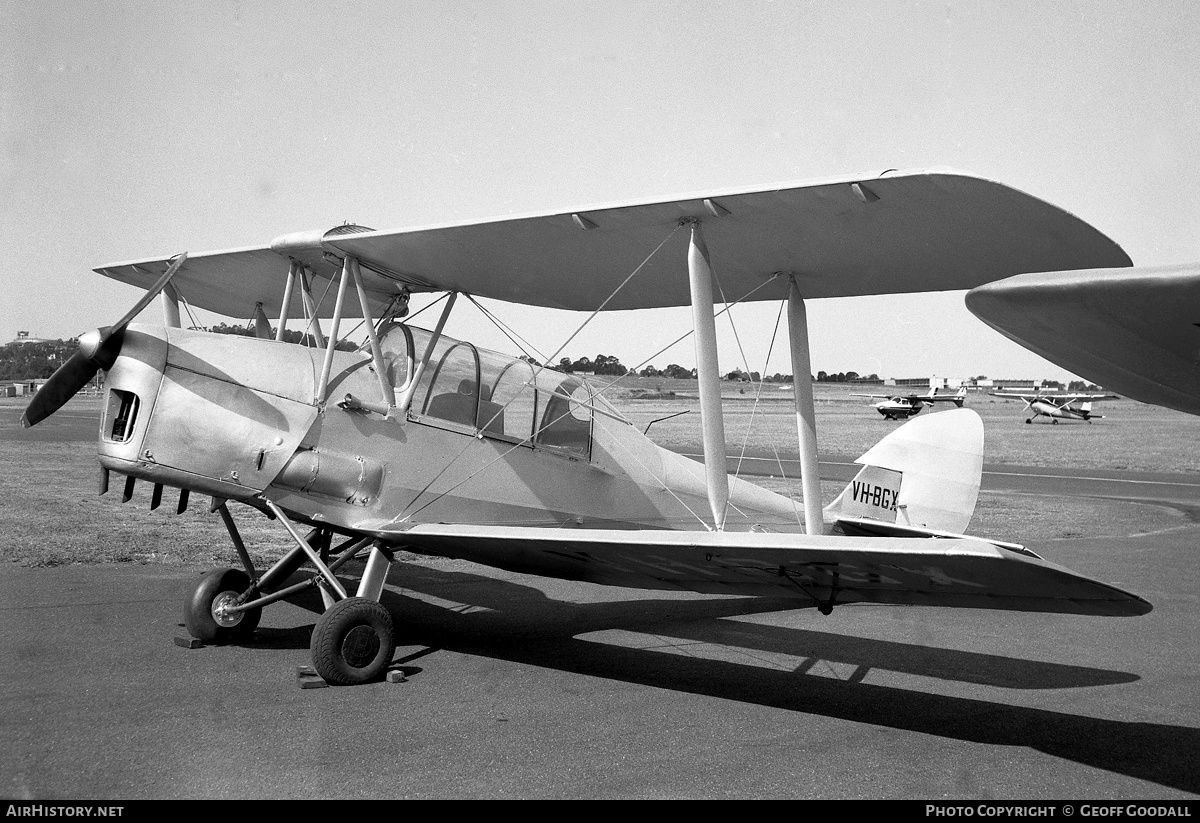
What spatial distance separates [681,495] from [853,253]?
253 centimetres

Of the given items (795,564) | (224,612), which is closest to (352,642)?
(224,612)

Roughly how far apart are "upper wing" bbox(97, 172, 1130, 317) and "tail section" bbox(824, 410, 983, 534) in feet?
5.10

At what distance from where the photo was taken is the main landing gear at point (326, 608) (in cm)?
514

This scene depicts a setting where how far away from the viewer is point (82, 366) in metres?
5.09

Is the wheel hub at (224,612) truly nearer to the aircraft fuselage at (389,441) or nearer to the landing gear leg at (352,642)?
the aircraft fuselage at (389,441)

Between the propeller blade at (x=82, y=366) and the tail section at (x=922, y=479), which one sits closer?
the propeller blade at (x=82, y=366)

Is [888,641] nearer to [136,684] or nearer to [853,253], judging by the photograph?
[853,253]

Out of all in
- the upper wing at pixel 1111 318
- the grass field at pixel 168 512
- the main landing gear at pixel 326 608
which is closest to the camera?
the upper wing at pixel 1111 318

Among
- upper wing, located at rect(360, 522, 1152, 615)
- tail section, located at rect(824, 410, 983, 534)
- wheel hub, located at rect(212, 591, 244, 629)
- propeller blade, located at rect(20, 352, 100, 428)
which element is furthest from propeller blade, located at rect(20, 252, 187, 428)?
tail section, located at rect(824, 410, 983, 534)

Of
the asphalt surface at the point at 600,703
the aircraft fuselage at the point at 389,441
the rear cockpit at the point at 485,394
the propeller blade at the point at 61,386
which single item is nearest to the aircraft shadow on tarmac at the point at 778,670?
the asphalt surface at the point at 600,703

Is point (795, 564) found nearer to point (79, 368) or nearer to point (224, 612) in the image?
point (224, 612)

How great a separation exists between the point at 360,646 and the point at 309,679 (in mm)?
328

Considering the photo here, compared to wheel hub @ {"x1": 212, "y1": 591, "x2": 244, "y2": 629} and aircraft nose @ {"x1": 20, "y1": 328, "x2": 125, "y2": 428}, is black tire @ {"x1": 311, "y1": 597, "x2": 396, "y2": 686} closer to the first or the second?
wheel hub @ {"x1": 212, "y1": 591, "x2": 244, "y2": 629}

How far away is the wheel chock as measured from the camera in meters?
5.07
